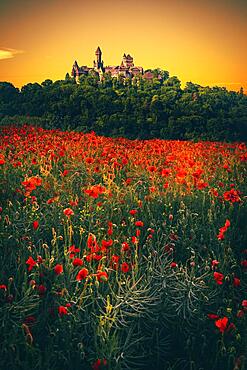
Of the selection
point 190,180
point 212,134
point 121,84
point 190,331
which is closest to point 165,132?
point 212,134

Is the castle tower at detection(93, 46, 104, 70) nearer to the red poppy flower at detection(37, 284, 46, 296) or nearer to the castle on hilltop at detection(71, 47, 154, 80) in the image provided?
the castle on hilltop at detection(71, 47, 154, 80)

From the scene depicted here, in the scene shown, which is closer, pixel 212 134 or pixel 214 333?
pixel 214 333

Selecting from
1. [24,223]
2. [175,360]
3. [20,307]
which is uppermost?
[24,223]

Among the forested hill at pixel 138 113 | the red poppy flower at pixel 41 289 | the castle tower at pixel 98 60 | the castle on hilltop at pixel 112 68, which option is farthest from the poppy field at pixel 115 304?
the castle tower at pixel 98 60

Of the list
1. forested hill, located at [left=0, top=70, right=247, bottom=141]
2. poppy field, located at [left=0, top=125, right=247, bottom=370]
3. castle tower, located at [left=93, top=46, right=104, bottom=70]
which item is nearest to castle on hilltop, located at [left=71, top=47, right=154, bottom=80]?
castle tower, located at [left=93, top=46, right=104, bottom=70]

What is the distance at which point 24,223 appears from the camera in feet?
10.9

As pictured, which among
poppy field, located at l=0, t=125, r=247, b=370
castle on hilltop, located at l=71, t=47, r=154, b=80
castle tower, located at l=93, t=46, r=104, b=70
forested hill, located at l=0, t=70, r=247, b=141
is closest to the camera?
poppy field, located at l=0, t=125, r=247, b=370

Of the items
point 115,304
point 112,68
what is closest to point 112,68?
point 112,68

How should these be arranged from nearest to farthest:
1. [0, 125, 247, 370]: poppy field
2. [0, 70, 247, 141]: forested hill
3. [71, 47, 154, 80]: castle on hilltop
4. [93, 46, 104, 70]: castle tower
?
[0, 125, 247, 370]: poppy field < [0, 70, 247, 141]: forested hill < [71, 47, 154, 80]: castle on hilltop < [93, 46, 104, 70]: castle tower

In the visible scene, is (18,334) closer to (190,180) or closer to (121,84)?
(190,180)

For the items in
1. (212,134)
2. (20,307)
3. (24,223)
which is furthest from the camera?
(212,134)

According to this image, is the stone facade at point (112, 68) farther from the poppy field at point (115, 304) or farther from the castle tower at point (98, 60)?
the poppy field at point (115, 304)

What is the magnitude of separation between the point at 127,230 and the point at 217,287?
918mm

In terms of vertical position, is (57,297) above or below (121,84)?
below
